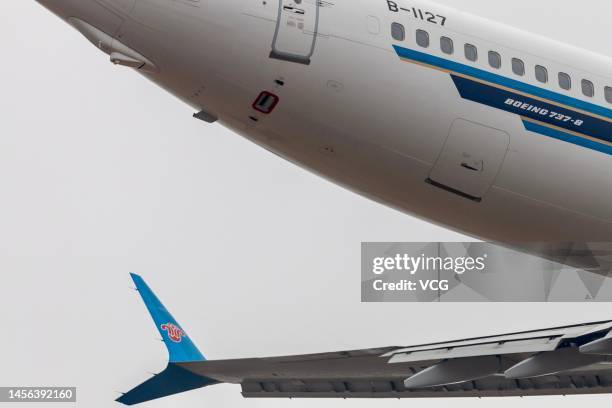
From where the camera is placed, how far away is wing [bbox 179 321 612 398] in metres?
26.0

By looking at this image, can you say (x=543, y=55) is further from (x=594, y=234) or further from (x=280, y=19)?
(x=280, y=19)

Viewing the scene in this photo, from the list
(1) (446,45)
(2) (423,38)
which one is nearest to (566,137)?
(1) (446,45)

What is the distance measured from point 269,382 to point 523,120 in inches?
284

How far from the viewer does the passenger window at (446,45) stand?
94.6 feet

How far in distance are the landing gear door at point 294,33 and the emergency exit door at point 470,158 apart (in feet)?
10.1

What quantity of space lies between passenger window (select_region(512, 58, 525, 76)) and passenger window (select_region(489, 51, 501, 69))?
0.31 m

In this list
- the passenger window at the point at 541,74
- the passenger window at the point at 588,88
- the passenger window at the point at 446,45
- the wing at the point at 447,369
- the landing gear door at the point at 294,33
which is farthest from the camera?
the passenger window at the point at 588,88

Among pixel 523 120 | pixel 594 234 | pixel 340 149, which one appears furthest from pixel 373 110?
pixel 594 234

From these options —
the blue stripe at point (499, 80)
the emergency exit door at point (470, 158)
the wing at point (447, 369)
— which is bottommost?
the wing at point (447, 369)

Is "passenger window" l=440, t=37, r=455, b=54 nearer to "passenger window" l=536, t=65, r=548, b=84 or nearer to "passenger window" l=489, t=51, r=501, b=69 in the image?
"passenger window" l=489, t=51, r=501, b=69

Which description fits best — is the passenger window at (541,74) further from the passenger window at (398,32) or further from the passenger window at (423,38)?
the passenger window at (398,32)

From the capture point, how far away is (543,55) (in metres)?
30.0

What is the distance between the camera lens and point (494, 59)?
96.0ft

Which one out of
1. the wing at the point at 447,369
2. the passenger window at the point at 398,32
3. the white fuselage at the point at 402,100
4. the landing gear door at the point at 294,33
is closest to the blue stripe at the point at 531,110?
the white fuselage at the point at 402,100
